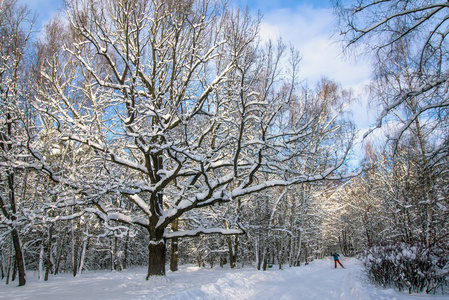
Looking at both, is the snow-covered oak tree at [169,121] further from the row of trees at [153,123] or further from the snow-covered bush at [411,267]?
the snow-covered bush at [411,267]

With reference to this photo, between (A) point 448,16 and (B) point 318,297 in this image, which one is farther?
Result: (B) point 318,297

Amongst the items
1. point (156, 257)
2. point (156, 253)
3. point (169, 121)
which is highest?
point (169, 121)

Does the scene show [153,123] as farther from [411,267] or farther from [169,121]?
[411,267]

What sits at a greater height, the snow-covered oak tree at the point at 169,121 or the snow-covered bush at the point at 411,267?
the snow-covered oak tree at the point at 169,121

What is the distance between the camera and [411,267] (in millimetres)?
6496

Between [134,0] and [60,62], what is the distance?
528 centimetres

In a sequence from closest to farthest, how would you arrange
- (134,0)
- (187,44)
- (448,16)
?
(448,16) → (134,0) → (187,44)

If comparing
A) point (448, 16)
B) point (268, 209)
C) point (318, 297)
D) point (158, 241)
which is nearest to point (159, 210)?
point (158, 241)

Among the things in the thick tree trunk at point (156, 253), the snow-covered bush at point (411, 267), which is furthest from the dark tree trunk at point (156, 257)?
the snow-covered bush at point (411, 267)

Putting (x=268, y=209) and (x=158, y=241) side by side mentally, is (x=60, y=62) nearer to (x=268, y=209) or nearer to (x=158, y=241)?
(x=158, y=241)

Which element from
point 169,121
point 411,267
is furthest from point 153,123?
point 411,267

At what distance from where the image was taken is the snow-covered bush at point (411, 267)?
20.8 feet

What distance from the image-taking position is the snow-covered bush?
6.33 meters

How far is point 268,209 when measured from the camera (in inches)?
741
